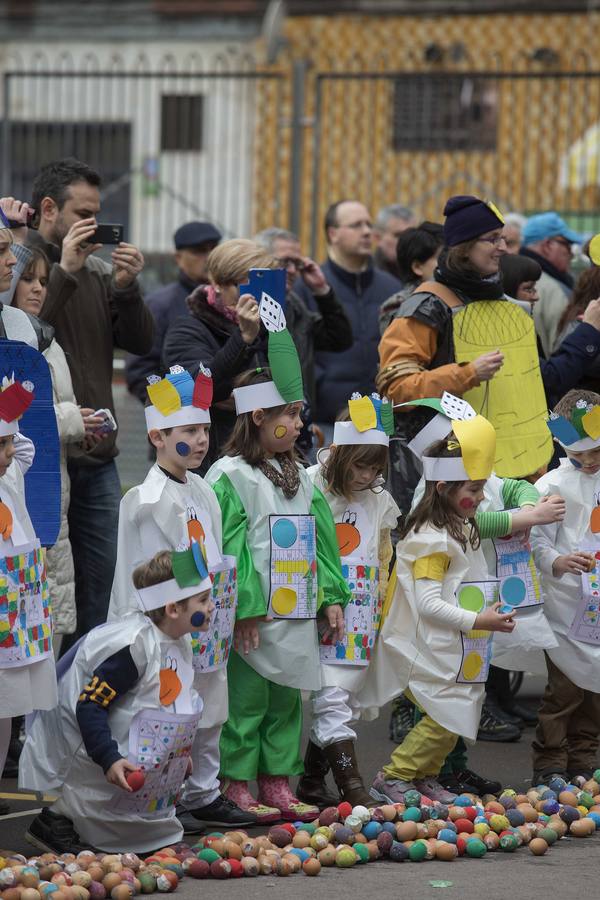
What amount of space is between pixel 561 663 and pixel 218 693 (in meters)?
1.40

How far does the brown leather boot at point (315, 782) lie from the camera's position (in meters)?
6.12

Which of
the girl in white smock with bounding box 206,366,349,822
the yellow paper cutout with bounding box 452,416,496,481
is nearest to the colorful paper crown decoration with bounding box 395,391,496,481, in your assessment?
the yellow paper cutout with bounding box 452,416,496,481

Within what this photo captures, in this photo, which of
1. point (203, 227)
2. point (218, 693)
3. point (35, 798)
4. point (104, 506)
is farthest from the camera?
point (203, 227)

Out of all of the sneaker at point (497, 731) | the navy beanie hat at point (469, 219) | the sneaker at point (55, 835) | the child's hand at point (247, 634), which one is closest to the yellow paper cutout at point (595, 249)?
the navy beanie hat at point (469, 219)

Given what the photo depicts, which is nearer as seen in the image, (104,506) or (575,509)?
(575,509)

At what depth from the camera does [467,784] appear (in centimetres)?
622

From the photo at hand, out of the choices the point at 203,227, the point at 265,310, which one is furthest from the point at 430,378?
the point at 203,227

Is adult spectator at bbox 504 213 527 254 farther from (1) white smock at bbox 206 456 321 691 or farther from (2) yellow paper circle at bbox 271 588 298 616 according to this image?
(2) yellow paper circle at bbox 271 588 298 616

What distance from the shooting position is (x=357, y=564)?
242 inches

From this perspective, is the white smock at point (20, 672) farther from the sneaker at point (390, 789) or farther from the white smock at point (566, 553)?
the white smock at point (566, 553)

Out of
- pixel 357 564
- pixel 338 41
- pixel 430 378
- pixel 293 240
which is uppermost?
pixel 338 41

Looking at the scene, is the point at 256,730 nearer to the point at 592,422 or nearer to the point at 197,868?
the point at 197,868

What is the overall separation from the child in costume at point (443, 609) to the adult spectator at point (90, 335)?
1356 millimetres

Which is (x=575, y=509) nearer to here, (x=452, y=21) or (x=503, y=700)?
(x=503, y=700)
